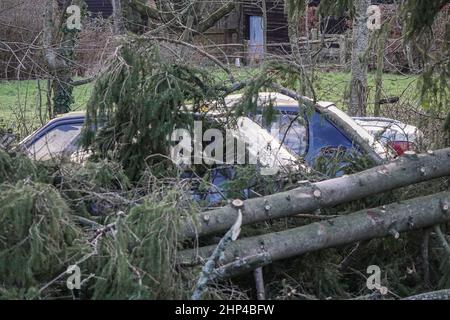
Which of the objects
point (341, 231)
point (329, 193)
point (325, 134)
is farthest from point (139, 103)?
point (325, 134)

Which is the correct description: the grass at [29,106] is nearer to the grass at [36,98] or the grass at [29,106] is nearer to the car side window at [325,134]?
the grass at [36,98]

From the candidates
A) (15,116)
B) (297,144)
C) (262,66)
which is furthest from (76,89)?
(262,66)

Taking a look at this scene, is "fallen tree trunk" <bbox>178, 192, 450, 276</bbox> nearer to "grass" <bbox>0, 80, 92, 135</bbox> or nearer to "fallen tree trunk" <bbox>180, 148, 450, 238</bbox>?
"fallen tree trunk" <bbox>180, 148, 450, 238</bbox>

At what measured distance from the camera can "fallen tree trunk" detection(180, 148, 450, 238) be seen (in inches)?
163

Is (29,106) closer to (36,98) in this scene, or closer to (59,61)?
(36,98)

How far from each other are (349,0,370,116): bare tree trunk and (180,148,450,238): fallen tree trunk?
232 inches

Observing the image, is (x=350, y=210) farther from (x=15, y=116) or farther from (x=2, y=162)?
(x=15, y=116)

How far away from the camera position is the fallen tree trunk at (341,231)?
4148 mm

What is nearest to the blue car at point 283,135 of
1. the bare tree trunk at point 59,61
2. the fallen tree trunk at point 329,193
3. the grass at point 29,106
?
the fallen tree trunk at point 329,193

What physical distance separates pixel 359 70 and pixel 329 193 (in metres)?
6.71

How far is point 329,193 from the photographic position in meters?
4.48

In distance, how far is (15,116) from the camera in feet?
32.0

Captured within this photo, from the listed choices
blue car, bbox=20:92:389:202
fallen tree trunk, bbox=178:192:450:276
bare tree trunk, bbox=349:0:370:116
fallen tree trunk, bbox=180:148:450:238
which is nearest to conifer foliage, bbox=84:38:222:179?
Result: blue car, bbox=20:92:389:202
